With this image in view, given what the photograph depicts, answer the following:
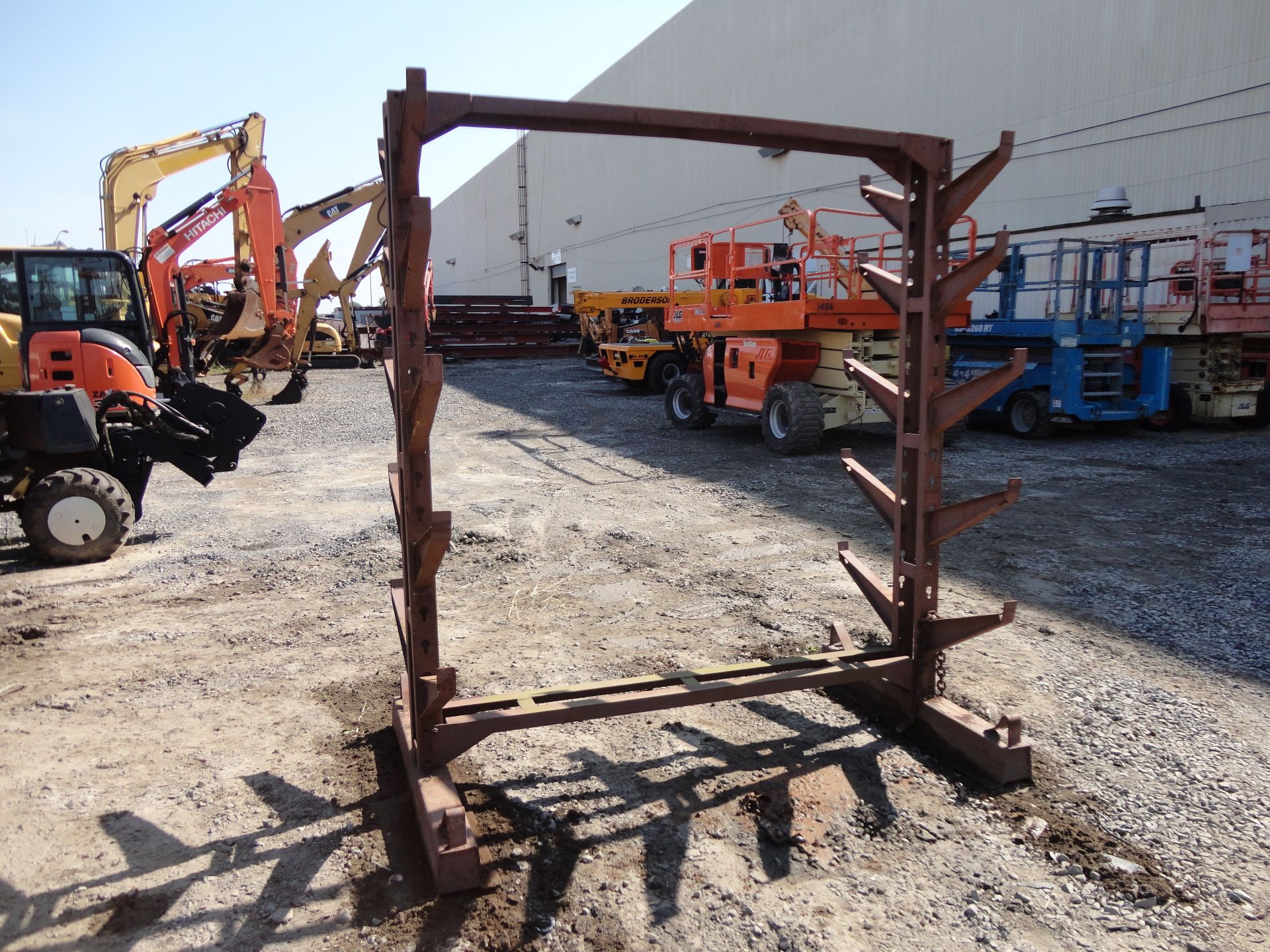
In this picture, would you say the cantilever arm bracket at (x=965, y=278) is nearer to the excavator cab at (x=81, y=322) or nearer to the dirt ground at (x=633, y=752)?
the dirt ground at (x=633, y=752)

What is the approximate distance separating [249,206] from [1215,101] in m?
16.5

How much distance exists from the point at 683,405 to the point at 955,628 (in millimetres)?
10520

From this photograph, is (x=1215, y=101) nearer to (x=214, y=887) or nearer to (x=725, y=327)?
(x=725, y=327)

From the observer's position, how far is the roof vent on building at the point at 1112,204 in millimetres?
15484

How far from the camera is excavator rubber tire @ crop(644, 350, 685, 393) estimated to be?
18625 millimetres

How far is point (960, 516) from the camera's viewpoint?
3.49 meters

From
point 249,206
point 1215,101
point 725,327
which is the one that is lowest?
point 725,327

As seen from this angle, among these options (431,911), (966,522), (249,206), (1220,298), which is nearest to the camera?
(431,911)

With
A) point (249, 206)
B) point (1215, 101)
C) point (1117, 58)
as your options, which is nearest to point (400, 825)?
point (249, 206)

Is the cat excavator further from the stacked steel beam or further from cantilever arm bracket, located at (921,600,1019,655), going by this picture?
cantilever arm bracket, located at (921,600,1019,655)

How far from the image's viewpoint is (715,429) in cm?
1368

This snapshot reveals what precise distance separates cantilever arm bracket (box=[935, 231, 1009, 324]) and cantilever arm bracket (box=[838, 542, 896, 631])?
1045 millimetres

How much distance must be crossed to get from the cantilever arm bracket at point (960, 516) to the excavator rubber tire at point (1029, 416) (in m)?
9.62

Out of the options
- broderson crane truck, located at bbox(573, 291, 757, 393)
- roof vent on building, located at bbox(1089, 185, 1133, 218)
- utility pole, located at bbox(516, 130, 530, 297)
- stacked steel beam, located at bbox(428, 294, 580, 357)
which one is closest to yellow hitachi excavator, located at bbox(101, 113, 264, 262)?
broderson crane truck, located at bbox(573, 291, 757, 393)
